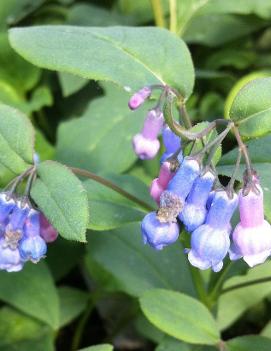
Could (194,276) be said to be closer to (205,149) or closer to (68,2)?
(205,149)

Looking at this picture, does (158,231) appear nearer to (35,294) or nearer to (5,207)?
(5,207)

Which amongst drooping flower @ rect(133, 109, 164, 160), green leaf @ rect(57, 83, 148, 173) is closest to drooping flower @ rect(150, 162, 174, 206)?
drooping flower @ rect(133, 109, 164, 160)

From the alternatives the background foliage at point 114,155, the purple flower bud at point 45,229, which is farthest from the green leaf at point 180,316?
the purple flower bud at point 45,229

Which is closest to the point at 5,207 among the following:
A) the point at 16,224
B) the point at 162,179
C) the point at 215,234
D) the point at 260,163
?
the point at 16,224

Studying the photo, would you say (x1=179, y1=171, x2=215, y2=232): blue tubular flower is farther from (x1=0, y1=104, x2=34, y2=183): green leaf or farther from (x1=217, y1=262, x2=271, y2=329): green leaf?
(x1=217, y1=262, x2=271, y2=329): green leaf

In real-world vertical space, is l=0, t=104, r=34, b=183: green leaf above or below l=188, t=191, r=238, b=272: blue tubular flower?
above
